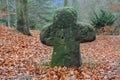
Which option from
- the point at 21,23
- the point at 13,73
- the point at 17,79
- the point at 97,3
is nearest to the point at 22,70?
the point at 13,73

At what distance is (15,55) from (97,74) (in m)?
3.84

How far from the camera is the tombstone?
27.9 feet

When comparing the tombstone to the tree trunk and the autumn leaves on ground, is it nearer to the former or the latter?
the autumn leaves on ground

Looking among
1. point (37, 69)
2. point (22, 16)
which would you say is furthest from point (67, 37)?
point (22, 16)

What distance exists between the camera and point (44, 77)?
7.13 metres

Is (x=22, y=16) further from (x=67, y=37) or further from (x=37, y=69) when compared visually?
(x=37, y=69)

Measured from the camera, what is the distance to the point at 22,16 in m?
16.9

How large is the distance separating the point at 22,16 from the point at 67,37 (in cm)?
877

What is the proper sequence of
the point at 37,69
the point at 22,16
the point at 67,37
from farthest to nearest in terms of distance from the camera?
the point at 22,16 → the point at 67,37 → the point at 37,69

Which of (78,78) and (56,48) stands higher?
(56,48)

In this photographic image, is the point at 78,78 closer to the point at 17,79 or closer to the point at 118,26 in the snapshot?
the point at 17,79

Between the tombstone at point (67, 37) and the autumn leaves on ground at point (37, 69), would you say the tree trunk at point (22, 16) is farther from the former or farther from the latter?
the tombstone at point (67, 37)

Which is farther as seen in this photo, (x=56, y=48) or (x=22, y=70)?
(x=56, y=48)

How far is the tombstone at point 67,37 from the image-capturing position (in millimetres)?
8492
